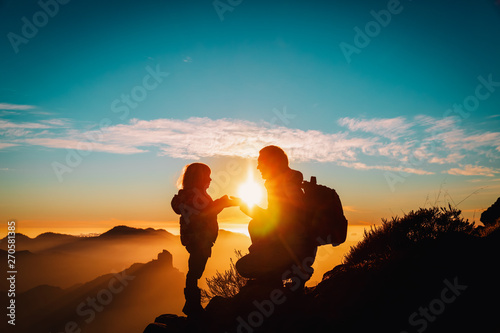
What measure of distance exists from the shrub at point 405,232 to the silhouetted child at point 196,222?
11.2 feet

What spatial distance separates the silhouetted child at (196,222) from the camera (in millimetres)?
5793

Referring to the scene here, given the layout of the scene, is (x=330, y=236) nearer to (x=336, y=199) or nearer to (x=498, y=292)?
(x=336, y=199)

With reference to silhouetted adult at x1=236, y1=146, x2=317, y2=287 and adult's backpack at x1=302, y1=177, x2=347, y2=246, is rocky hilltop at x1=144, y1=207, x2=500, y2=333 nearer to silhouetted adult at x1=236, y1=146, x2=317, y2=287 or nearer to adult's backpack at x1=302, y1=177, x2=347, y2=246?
silhouetted adult at x1=236, y1=146, x2=317, y2=287

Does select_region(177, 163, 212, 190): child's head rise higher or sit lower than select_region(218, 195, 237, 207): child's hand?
higher

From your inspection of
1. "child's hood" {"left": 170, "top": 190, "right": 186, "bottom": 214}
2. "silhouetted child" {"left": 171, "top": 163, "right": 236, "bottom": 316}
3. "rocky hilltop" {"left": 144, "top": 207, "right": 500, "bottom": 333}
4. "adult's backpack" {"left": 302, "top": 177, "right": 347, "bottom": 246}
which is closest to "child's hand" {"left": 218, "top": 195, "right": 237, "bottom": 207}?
"silhouetted child" {"left": 171, "top": 163, "right": 236, "bottom": 316}

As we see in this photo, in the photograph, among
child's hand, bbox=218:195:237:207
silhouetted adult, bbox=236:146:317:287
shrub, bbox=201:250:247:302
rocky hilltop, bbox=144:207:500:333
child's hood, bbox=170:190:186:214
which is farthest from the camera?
shrub, bbox=201:250:247:302

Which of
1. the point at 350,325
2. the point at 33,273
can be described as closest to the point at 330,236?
the point at 350,325

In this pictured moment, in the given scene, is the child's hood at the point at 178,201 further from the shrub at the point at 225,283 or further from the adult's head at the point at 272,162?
the shrub at the point at 225,283

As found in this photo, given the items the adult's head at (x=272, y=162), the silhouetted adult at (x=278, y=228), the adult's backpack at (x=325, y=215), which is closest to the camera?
the adult's backpack at (x=325, y=215)

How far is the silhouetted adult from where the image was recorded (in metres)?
5.29

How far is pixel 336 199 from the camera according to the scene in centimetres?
512

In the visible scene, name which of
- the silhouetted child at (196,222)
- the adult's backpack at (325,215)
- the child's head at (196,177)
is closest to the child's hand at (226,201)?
the silhouetted child at (196,222)

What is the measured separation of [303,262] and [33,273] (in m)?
251

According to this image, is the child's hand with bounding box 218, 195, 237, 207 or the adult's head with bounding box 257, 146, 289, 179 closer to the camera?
the adult's head with bounding box 257, 146, 289, 179
